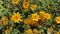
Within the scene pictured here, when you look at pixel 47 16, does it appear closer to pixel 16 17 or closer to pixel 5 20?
pixel 16 17

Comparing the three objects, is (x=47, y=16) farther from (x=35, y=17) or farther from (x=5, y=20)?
(x=5, y=20)

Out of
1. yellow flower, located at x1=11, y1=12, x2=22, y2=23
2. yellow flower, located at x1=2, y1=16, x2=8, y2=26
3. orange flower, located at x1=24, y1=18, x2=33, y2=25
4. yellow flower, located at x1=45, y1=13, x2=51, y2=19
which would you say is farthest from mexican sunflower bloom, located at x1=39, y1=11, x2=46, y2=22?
yellow flower, located at x1=2, y1=16, x2=8, y2=26

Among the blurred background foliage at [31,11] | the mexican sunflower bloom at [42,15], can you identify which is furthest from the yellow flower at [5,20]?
the mexican sunflower bloom at [42,15]

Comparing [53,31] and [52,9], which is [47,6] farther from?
[53,31]

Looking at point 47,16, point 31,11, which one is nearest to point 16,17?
point 31,11

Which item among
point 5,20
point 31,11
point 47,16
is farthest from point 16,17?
point 47,16

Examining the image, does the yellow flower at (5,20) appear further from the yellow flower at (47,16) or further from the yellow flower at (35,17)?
the yellow flower at (47,16)

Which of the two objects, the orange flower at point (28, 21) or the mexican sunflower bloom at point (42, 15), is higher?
the mexican sunflower bloom at point (42, 15)

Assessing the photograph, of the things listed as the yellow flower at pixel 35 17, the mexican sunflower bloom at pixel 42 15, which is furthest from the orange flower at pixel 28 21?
the mexican sunflower bloom at pixel 42 15

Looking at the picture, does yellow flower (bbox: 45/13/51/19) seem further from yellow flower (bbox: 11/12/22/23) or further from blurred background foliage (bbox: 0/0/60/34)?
yellow flower (bbox: 11/12/22/23)

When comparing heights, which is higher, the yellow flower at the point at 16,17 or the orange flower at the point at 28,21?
the yellow flower at the point at 16,17

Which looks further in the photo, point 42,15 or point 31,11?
point 31,11

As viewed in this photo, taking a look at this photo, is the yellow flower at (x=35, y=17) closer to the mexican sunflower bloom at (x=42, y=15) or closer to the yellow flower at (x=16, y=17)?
the mexican sunflower bloom at (x=42, y=15)

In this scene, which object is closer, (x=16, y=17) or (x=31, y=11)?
(x=16, y=17)
